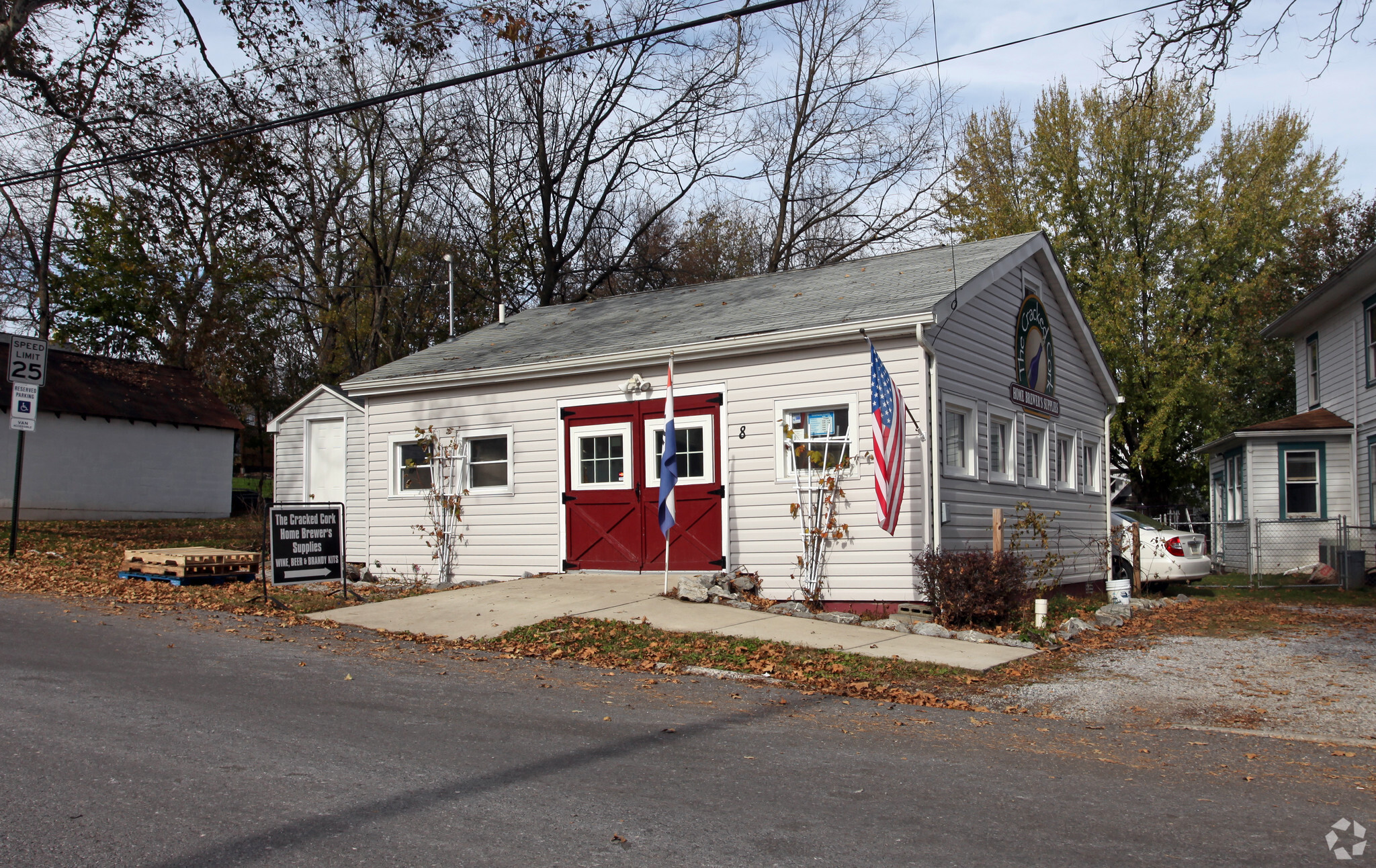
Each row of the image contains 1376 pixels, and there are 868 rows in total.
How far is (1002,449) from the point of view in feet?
49.3

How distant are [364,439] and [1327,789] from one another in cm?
1557

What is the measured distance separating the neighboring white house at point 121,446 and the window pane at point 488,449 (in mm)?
13097

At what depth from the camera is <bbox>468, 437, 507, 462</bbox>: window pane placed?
625 inches

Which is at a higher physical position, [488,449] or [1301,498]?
[488,449]

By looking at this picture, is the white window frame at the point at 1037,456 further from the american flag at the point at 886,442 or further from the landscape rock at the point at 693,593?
the landscape rock at the point at 693,593

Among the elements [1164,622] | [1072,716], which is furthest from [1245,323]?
[1072,716]

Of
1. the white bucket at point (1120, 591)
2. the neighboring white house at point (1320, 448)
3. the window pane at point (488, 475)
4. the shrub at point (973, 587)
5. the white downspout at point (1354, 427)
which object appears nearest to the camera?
the shrub at point (973, 587)

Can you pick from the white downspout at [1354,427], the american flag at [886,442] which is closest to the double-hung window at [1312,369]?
the white downspout at [1354,427]

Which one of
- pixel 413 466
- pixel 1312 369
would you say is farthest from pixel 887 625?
pixel 1312 369

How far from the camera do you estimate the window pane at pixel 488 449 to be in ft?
A: 52.1

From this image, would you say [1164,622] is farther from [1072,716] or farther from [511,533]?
[511,533]

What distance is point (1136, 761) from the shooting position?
20.5 feet

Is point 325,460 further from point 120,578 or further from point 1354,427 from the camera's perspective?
point 1354,427

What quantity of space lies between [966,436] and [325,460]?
524 inches
